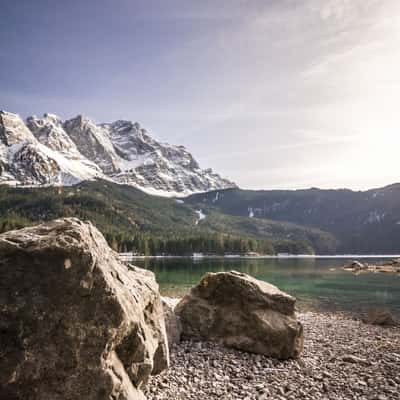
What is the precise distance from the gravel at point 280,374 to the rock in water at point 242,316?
69 centimetres

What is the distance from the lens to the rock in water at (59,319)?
293 inches

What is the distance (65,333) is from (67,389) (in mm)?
1219

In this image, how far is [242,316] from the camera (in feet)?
58.2

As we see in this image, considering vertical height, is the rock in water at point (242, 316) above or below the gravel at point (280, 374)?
above

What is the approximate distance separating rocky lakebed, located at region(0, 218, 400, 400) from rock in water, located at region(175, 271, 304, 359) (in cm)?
6

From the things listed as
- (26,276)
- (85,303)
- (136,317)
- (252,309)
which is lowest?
(252,309)

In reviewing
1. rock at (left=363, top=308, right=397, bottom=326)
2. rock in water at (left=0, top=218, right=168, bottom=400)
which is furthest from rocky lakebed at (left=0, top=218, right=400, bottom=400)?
rock at (left=363, top=308, right=397, bottom=326)

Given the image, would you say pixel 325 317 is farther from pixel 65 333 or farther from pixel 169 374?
pixel 65 333

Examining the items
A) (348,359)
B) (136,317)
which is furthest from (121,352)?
(348,359)

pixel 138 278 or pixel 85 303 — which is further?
pixel 138 278

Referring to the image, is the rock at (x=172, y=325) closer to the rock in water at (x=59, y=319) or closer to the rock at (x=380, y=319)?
the rock in water at (x=59, y=319)

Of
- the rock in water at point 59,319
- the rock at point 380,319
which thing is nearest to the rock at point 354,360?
the rock in water at point 59,319

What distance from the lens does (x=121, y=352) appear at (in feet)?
29.2

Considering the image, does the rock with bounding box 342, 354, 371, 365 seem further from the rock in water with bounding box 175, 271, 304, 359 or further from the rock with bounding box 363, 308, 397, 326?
the rock with bounding box 363, 308, 397, 326
